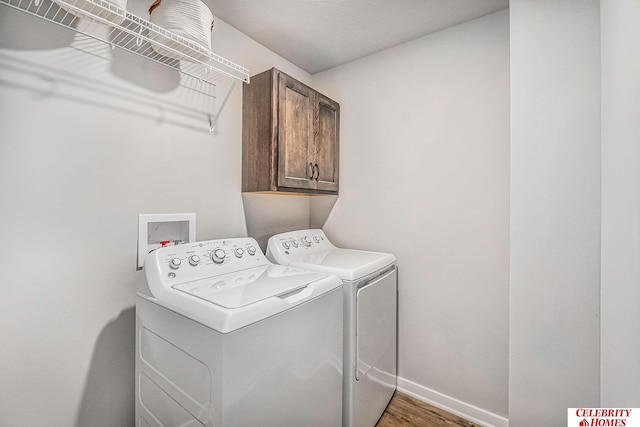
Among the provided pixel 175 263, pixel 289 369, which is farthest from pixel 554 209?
pixel 175 263

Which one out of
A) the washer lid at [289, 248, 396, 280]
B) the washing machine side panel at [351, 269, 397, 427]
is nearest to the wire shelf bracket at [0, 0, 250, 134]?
the washer lid at [289, 248, 396, 280]

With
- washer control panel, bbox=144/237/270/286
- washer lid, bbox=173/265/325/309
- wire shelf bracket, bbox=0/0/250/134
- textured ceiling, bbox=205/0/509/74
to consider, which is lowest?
washer lid, bbox=173/265/325/309

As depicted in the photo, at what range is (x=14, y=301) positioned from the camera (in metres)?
1.00

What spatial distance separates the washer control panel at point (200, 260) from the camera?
3.83 feet

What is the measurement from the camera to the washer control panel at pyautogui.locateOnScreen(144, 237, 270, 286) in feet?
3.83

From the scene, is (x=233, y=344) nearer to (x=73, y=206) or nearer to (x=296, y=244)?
(x=73, y=206)

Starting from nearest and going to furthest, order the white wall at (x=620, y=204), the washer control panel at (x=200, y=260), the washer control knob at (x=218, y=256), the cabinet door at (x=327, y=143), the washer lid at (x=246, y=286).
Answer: the white wall at (x=620, y=204), the washer lid at (x=246, y=286), the washer control panel at (x=200, y=260), the washer control knob at (x=218, y=256), the cabinet door at (x=327, y=143)

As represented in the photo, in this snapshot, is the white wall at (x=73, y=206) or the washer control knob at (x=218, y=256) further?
the washer control knob at (x=218, y=256)

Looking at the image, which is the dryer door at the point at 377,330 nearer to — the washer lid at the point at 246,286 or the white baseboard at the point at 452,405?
the white baseboard at the point at 452,405

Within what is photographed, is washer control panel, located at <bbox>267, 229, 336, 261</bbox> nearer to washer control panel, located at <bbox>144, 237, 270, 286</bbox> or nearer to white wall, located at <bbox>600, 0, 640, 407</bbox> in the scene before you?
washer control panel, located at <bbox>144, 237, 270, 286</bbox>

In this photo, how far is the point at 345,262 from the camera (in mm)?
1607

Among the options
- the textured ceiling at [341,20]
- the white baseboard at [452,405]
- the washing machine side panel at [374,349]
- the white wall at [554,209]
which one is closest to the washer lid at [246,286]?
the washing machine side panel at [374,349]

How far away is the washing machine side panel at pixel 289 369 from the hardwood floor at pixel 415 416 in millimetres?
551

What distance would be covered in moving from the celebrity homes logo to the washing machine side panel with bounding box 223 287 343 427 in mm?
940
